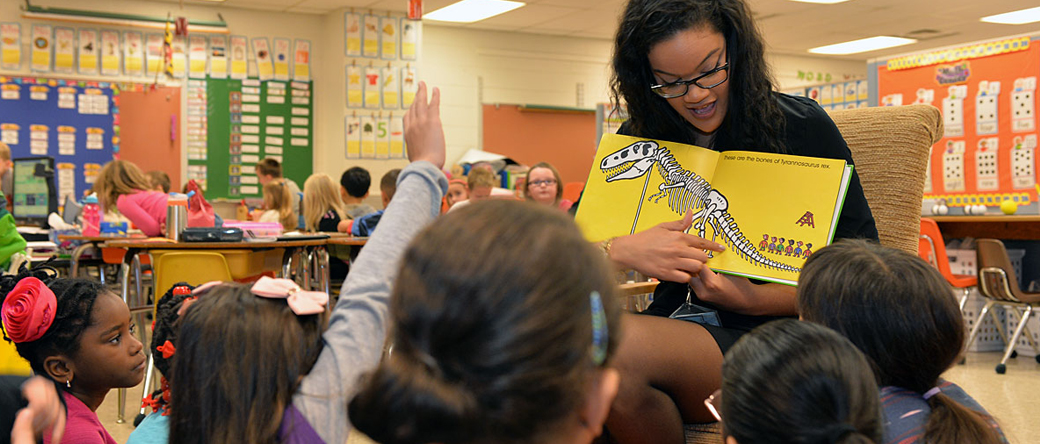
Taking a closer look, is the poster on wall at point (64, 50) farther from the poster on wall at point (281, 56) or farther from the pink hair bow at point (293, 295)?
the pink hair bow at point (293, 295)

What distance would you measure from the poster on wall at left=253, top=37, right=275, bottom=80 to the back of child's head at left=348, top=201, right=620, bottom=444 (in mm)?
8049

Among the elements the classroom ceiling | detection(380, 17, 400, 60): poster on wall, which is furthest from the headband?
detection(380, 17, 400, 60): poster on wall

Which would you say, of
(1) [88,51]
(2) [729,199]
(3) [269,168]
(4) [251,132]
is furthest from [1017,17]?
(1) [88,51]

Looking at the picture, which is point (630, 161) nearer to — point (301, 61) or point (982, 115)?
point (982, 115)

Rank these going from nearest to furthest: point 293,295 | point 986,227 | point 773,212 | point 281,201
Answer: point 293,295 → point 773,212 → point 986,227 → point 281,201

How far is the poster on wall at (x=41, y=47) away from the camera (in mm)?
7375

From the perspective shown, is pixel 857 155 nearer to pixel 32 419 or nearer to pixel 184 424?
pixel 184 424

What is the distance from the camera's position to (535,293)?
2.08 feet

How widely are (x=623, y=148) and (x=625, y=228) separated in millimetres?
170

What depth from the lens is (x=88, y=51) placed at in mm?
7559

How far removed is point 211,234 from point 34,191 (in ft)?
9.57

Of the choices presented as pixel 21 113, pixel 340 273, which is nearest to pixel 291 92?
pixel 21 113

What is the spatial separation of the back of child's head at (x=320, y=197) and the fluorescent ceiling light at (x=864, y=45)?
696 centimetres

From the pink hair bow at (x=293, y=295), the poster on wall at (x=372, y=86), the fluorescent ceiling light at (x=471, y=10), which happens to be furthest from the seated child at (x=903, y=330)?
the poster on wall at (x=372, y=86)
